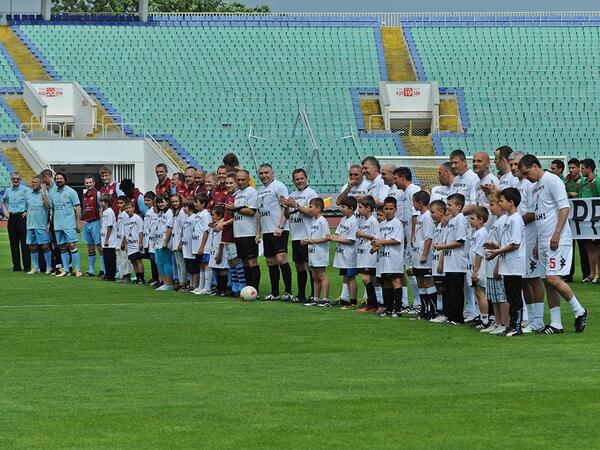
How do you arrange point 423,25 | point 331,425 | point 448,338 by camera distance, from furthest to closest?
point 423,25 < point 448,338 < point 331,425

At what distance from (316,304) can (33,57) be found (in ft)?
120

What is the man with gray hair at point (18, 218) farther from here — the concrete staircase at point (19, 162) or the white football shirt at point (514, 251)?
the concrete staircase at point (19, 162)

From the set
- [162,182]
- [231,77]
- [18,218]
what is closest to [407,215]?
[162,182]

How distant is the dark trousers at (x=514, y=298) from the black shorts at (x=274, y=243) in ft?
17.9

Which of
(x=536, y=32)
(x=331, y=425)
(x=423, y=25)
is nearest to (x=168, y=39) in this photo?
(x=423, y=25)

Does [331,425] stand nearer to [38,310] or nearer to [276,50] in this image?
[38,310]

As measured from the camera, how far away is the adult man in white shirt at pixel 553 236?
13.4 m

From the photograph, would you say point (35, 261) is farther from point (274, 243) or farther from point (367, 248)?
point (367, 248)

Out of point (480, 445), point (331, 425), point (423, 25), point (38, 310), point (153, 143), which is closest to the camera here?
point (480, 445)

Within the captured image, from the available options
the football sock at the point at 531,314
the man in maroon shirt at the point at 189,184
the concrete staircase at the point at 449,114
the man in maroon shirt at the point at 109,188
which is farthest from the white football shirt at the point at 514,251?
the concrete staircase at the point at 449,114

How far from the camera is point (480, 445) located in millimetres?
7629

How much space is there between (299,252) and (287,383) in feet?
26.5

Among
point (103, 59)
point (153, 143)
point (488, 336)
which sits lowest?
point (488, 336)

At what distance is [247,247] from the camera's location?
735 inches
